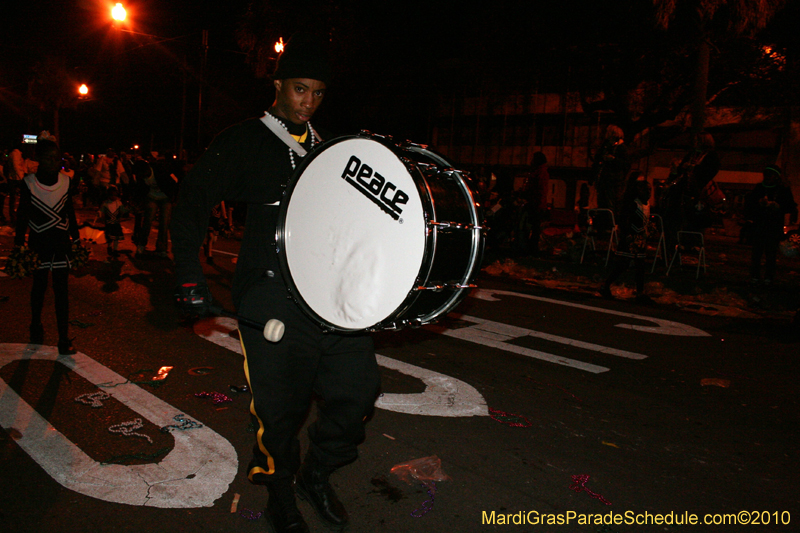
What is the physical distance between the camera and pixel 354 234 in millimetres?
2832

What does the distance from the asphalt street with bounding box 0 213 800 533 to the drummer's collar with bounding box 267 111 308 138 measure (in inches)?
73.1

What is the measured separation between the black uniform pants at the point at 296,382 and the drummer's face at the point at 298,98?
796 millimetres

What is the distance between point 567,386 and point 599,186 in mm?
8898

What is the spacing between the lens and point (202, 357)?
575 cm

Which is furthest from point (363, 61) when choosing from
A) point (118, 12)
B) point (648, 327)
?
point (648, 327)

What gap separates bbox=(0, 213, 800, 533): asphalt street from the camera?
321 cm

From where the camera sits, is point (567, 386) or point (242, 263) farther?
point (567, 386)

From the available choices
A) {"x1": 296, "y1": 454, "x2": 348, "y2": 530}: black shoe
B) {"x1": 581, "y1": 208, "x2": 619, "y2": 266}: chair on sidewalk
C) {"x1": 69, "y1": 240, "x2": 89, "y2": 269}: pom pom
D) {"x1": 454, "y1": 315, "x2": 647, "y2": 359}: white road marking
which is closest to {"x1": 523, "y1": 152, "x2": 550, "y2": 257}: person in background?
{"x1": 581, "y1": 208, "x2": 619, "y2": 266}: chair on sidewalk

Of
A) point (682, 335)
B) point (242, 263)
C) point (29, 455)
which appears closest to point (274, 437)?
point (242, 263)

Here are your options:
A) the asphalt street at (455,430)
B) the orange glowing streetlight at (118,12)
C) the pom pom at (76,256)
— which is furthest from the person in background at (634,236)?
the orange glowing streetlight at (118,12)

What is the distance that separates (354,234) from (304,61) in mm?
872

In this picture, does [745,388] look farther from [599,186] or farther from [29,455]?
[599,186]

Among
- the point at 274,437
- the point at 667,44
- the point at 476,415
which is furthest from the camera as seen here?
the point at 667,44

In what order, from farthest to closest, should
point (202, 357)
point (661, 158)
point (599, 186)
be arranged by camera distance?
point (661, 158) → point (599, 186) → point (202, 357)
